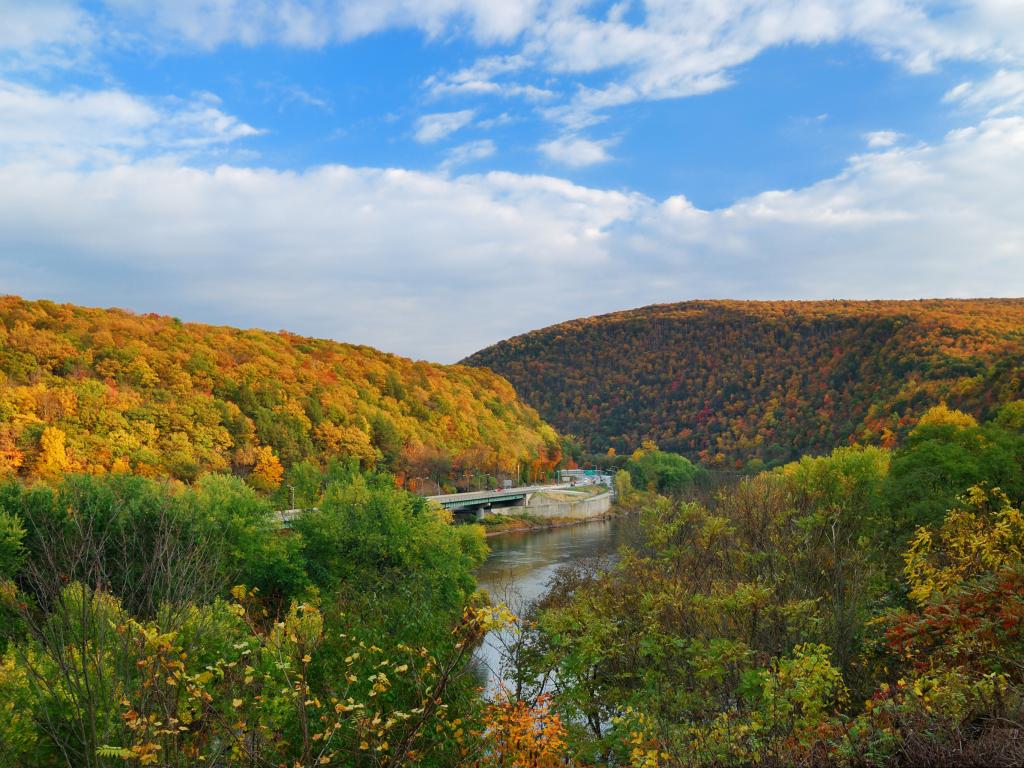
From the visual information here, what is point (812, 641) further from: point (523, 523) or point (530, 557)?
point (523, 523)

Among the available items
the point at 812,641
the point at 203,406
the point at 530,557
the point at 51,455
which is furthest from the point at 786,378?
the point at 812,641

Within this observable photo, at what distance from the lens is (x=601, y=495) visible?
326 feet

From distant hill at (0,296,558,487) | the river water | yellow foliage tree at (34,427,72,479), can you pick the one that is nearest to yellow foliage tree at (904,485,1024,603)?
the river water

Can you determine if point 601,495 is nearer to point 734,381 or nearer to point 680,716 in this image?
point 734,381

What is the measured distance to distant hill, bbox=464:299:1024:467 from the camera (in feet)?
287

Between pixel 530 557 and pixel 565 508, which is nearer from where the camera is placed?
pixel 530 557

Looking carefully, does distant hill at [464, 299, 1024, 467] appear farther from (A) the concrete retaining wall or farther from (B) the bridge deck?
(B) the bridge deck

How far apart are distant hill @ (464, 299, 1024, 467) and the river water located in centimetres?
3565

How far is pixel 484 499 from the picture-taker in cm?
8544

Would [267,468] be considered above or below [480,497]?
above

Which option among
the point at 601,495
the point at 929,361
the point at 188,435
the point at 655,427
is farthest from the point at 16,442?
the point at 655,427

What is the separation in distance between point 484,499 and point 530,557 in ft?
85.0

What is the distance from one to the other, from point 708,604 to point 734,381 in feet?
464

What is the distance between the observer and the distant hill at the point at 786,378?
87.4 metres
